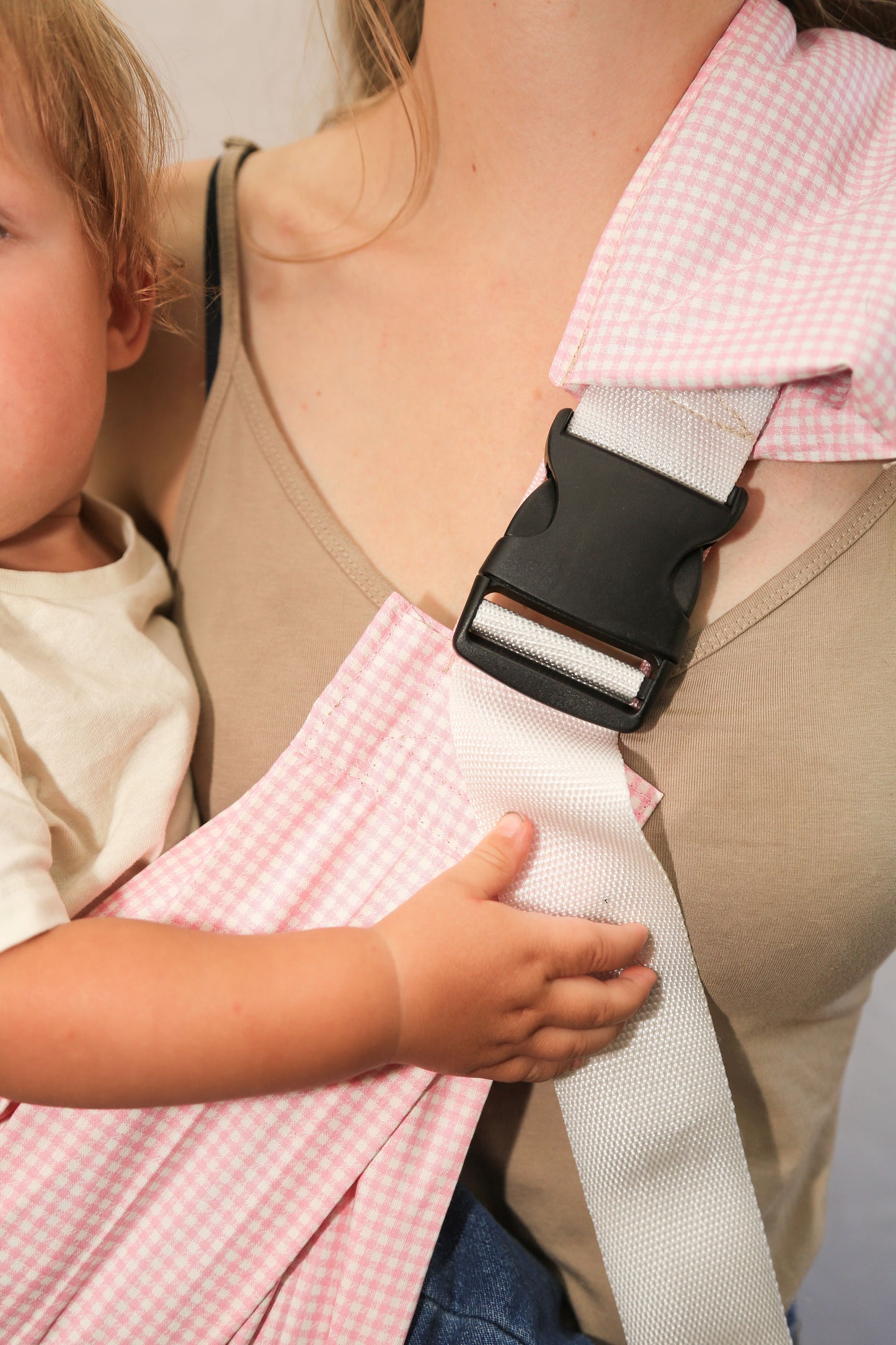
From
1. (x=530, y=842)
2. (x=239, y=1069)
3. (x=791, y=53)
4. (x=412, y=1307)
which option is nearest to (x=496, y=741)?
(x=530, y=842)

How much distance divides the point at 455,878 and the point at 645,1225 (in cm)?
24

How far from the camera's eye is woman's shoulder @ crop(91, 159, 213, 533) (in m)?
0.71

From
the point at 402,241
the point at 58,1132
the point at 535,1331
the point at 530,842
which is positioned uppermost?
the point at 402,241

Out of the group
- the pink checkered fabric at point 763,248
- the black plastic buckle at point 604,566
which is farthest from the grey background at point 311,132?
the black plastic buckle at point 604,566

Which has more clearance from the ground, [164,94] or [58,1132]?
[164,94]

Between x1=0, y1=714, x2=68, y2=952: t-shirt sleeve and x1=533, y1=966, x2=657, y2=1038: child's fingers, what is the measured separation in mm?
263

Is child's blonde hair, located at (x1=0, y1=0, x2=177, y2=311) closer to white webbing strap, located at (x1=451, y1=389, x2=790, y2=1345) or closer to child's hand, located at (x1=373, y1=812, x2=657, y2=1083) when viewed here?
white webbing strap, located at (x1=451, y1=389, x2=790, y2=1345)

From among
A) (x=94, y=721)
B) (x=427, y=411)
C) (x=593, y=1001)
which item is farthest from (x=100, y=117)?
(x=593, y=1001)

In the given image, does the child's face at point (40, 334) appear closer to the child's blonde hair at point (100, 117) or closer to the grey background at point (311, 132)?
the child's blonde hair at point (100, 117)

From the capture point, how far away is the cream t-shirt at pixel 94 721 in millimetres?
579

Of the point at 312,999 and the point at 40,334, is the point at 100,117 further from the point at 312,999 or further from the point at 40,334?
the point at 312,999

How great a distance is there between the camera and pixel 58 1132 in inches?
22.6

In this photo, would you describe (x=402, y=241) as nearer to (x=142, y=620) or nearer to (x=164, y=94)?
(x=164, y=94)

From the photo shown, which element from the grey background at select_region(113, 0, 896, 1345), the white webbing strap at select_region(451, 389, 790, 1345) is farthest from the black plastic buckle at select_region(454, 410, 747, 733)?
the grey background at select_region(113, 0, 896, 1345)
